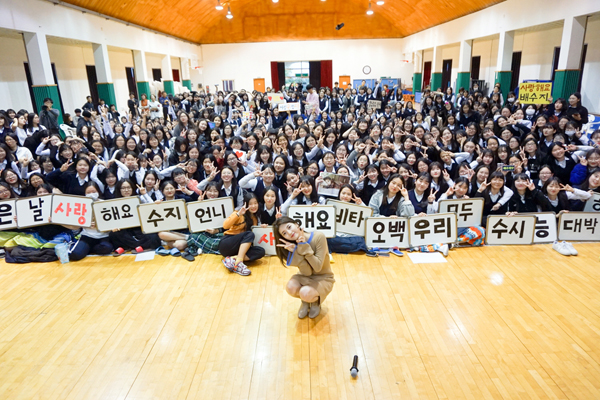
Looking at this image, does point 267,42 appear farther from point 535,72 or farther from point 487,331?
point 487,331

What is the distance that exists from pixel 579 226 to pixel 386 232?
2.79 metres

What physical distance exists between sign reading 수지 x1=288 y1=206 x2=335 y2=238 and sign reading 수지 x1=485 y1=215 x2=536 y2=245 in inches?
88.6

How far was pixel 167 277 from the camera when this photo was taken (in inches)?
212

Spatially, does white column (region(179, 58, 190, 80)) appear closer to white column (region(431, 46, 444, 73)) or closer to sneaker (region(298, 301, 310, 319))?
white column (region(431, 46, 444, 73))

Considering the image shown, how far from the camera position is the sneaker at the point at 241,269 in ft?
17.6

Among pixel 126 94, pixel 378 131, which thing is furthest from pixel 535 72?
pixel 126 94

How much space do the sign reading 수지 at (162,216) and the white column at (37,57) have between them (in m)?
7.97

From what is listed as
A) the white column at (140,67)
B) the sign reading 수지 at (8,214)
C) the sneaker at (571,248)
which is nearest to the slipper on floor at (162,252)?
the sign reading 수지 at (8,214)

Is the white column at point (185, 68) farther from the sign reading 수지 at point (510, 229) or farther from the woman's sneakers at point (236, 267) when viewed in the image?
the sign reading 수지 at point (510, 229)

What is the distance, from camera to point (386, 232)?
5.77 meters

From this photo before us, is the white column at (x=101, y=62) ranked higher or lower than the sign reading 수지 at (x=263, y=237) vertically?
higher

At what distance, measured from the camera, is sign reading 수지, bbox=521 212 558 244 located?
584cm

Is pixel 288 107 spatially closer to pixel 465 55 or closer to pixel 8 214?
pixel 8 214

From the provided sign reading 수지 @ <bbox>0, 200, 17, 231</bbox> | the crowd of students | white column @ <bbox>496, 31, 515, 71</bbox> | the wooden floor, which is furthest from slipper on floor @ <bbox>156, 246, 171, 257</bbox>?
white column @ <bbox>496, 31, 515, 71</bbox>
